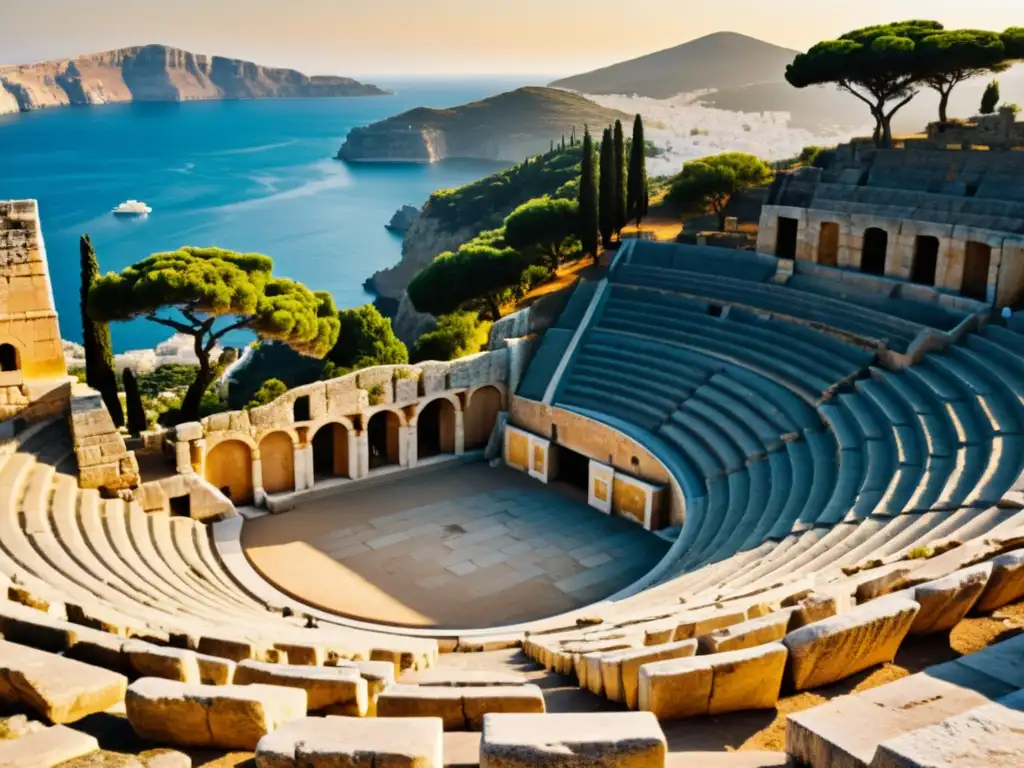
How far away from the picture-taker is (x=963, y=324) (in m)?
20.9

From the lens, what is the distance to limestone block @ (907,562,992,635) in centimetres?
747

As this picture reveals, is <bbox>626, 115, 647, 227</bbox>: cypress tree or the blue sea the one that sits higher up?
<bbox>626, 115, 647, 227</bbox>: cypress tree

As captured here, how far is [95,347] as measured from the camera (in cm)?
2380

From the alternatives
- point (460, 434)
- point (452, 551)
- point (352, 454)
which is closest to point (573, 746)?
point (452, 551)

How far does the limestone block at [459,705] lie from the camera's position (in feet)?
21.6

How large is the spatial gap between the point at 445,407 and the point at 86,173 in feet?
481

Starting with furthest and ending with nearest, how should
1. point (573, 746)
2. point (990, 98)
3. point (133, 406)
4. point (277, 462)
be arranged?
point (990, 98) → point (133, 406) → point (277, 462) → point (573, 746)

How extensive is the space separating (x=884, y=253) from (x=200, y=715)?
23356 mm

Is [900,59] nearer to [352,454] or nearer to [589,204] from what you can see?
[589,204]

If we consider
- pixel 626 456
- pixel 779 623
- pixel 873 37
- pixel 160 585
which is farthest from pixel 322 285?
pixel 779 623

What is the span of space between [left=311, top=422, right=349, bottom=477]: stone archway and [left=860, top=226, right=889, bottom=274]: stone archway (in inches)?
549

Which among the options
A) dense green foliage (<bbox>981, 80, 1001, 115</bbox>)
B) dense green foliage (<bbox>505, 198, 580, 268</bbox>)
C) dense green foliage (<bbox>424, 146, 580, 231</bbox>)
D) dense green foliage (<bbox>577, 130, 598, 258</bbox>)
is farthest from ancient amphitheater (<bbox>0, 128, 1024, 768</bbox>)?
dense green foliage (<bbox>424, 146, 580, 231</bbox>)

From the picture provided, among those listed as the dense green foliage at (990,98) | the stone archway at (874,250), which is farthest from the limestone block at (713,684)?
the dense green foliage at (990,98)

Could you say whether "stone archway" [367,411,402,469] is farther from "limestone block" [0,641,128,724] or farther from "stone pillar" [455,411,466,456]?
"limestone block" [0,641,128,724]
